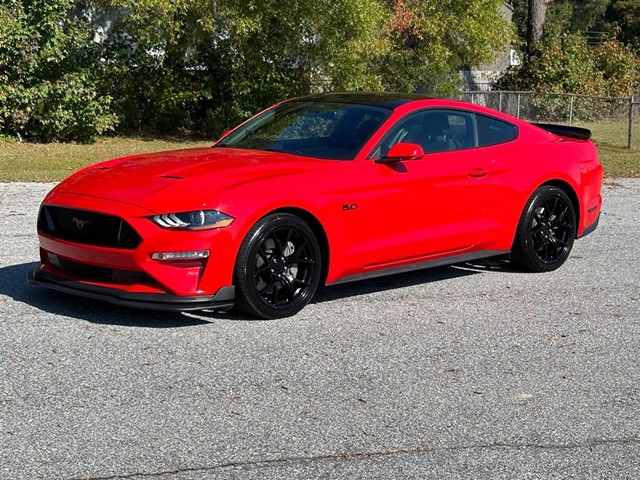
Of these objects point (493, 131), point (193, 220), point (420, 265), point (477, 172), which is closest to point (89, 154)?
point (493, 131)

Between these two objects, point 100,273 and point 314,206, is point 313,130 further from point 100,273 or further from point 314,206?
point 100,273

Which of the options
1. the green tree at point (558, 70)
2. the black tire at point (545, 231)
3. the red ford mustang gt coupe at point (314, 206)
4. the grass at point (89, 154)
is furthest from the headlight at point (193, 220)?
the green tree at point (558, 70)

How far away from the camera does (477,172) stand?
8.60 meters

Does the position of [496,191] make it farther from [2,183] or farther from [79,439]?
[2,183]

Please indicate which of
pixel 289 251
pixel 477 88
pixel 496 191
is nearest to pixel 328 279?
pixel 289 251

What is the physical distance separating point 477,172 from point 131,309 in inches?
118

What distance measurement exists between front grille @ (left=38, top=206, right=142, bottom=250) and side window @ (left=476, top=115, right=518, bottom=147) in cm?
328

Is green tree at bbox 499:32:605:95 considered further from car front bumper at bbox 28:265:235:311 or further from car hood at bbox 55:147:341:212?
car front bumper at bbox 28:265:235:311

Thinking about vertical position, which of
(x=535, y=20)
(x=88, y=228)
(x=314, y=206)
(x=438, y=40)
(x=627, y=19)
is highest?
(x=627, y=19)

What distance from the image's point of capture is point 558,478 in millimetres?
4773

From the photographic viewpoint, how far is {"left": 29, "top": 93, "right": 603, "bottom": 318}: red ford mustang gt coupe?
6965mm

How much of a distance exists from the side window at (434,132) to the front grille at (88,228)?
2050mm

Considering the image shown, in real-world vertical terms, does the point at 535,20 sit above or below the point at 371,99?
above

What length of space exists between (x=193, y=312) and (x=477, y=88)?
3545cm
